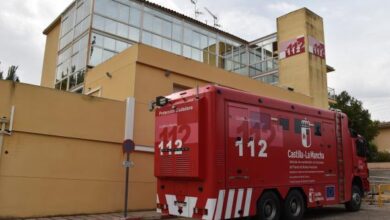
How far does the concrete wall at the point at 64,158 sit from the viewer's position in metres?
11.5

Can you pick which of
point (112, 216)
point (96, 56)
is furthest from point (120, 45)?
point (112, 216)

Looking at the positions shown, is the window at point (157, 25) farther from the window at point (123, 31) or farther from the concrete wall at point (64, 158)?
the concrete wall at point (64, 158)

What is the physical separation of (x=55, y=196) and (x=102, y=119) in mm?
2981

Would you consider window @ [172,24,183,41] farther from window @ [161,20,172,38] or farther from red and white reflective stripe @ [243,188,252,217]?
red and white reflective stripe @ [243,188,252,217]

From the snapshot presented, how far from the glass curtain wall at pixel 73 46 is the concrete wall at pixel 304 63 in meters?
12.5

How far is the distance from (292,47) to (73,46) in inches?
538

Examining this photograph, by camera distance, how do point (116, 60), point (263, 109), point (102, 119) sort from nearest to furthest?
point (263, 109) → point (102, 119) → point (116, 60)

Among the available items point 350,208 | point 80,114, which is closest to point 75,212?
point 80,114

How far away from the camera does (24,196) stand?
11.5 meters

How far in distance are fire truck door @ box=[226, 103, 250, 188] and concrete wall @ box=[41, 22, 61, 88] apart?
17916 millimetres

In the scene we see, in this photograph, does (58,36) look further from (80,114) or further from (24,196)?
(24,196)

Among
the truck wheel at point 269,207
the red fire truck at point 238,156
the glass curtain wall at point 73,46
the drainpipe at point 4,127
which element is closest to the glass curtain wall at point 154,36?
the glass curtain wall at point 73,46

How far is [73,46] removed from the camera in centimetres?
2264

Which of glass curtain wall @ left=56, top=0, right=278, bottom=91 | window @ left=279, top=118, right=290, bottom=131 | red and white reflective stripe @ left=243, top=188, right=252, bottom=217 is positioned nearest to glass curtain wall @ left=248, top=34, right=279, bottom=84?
glass curtain wall @ left=56, top=0, right=278, bottom=91
